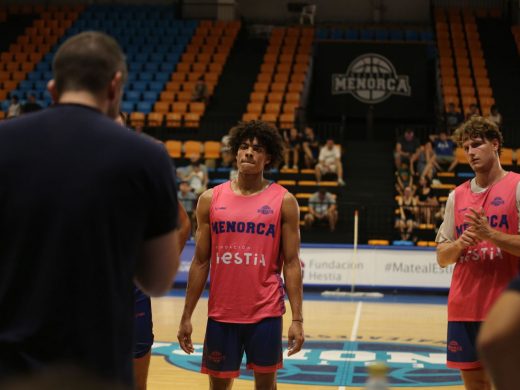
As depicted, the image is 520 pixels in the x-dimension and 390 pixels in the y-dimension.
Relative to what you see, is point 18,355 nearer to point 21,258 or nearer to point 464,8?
point 21,258

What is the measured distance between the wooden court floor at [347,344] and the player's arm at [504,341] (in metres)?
5.96

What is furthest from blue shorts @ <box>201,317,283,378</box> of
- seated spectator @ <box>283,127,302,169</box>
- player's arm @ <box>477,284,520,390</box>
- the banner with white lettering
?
seated spectator @ <box>283,127,302,169</box>

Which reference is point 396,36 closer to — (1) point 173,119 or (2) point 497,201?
(1) point 173,119

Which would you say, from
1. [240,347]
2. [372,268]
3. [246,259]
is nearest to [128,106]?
[372,268]

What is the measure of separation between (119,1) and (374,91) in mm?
10164

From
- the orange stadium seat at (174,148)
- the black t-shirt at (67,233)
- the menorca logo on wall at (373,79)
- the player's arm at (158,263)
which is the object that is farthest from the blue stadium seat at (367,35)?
the black t-shirt at (67,233)

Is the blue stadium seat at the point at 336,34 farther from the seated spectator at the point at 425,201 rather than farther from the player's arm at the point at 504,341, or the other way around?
the player's arm at the point at 504,341

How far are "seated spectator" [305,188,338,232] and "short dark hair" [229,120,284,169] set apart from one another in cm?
1185

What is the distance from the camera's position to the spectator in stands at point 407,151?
19.4 meters

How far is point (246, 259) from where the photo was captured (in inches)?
217

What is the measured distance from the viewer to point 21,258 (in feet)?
8.11

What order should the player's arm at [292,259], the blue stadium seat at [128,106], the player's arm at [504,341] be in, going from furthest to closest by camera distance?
the blue stadium seat at [128,106] < the player's arm at [292,259] < the player's arm at [504,341]

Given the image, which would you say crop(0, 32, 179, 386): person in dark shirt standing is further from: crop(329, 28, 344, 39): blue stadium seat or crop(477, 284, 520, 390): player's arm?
crop(329, 28, 344, 39): blue stadium seat

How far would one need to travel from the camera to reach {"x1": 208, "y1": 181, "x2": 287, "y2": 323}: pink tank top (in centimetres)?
546
